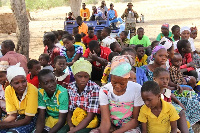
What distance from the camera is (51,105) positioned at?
3.36 meters

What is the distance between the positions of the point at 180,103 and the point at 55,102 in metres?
1.78

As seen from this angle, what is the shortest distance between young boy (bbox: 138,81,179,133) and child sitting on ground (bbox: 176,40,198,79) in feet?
6.73

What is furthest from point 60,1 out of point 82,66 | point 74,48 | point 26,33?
point 82,66

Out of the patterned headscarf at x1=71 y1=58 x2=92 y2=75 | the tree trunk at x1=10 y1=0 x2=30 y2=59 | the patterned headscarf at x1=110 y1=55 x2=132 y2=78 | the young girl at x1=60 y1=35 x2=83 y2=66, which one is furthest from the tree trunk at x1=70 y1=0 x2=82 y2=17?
the patterned headscarf at x1=110 y1=55 x2=132 y2=78

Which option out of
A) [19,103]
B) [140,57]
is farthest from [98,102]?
[140,57]

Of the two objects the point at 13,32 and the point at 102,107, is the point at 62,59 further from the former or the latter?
the point at 13,32

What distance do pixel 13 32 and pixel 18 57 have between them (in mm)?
9642

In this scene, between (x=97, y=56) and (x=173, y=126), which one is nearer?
(x=173, y=126)

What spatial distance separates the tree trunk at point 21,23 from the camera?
7062 mm

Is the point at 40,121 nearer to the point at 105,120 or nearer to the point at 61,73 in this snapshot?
the point at 105,120

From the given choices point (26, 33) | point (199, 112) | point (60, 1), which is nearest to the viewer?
point (199, 112)

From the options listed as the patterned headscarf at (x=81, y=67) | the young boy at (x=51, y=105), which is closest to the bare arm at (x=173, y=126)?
the patterned headscarf at (x=81, y=67)

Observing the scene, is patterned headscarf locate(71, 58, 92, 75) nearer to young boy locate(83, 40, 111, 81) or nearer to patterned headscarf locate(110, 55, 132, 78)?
patterned headscarf locate(110, 55, 132, 78)

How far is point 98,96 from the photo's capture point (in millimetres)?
3191
